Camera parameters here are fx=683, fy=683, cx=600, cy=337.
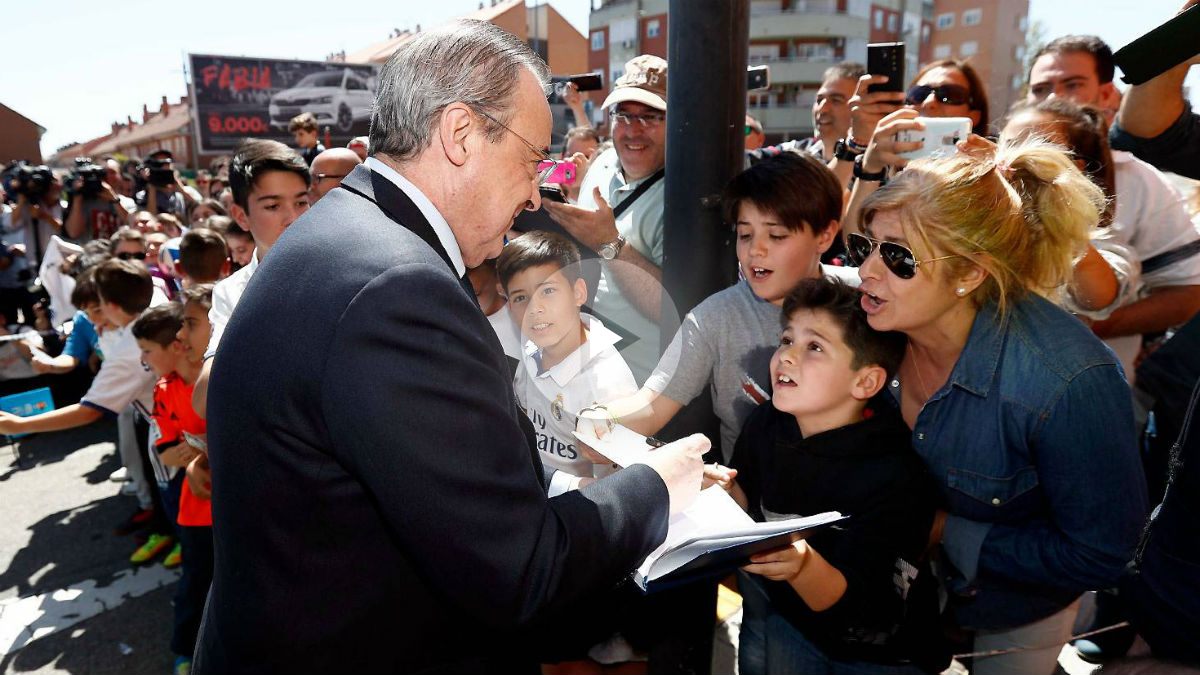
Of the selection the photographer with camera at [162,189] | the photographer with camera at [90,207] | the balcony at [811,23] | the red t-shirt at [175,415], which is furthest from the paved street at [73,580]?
the balcony at [811,23]

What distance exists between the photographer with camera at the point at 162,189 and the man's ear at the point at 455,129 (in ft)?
30.0

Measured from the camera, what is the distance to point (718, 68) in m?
2.08

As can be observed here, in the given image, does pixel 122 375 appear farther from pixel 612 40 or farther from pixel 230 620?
pixel 612 40

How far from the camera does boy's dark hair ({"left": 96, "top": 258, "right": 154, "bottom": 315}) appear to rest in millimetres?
4008

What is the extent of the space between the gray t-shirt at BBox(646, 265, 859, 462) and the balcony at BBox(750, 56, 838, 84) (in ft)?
135

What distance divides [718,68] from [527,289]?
102cm

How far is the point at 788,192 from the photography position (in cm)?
212

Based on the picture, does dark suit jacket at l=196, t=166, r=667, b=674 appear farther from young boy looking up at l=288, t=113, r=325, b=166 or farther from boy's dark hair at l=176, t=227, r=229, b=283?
young boy looking up at l=288, t=113, r=325, b=166

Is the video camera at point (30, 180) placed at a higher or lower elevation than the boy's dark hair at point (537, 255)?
higher

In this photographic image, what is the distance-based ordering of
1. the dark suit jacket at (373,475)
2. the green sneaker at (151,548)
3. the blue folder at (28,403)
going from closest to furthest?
1. the dark suit jacket at (373,475)
2. the blue folder at (28,403)
3. the green sneaker at (151,548)

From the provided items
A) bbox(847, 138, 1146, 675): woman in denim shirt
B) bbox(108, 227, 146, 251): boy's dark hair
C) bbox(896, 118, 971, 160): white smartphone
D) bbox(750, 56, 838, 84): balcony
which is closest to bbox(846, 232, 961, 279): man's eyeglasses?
bbox(847, 138, 1146, 675): woman in denim shirt

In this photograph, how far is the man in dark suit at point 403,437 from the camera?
40.8 inches

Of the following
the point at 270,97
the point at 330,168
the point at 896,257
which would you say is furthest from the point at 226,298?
the point at 270,97

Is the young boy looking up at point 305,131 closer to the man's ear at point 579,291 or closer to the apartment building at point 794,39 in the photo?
the man's ear at point 579,291
